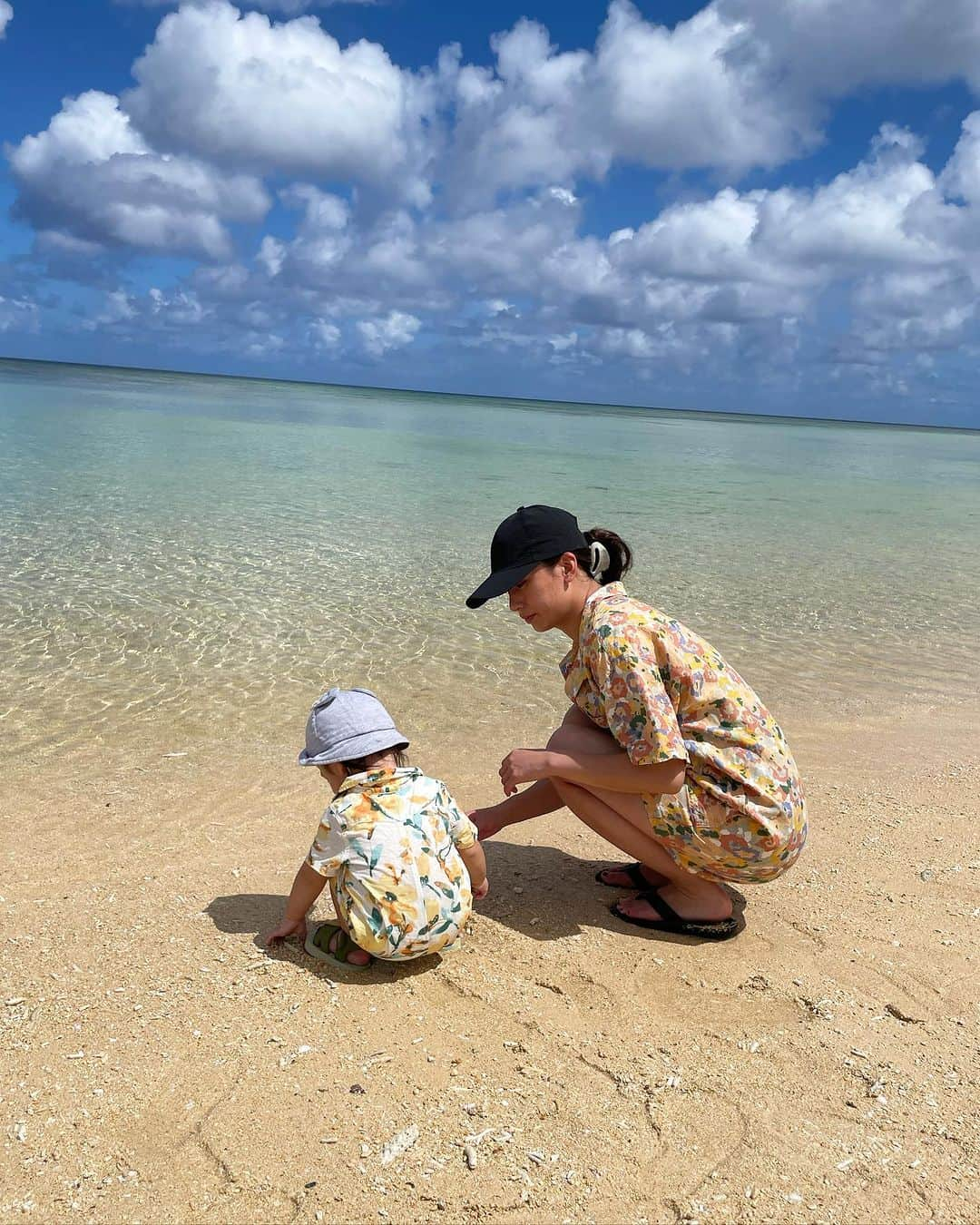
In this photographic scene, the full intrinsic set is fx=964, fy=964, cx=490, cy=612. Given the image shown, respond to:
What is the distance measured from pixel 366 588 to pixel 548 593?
22.6ft

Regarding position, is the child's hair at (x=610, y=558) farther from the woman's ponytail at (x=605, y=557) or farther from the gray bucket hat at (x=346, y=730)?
the gray bucket hat at (x=346, y=730)

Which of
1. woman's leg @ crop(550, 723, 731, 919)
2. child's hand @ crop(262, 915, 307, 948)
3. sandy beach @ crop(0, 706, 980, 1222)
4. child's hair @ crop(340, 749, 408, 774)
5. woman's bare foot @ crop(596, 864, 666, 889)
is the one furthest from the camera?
woman's bare foot @ crop(596, 864, 666, 889)

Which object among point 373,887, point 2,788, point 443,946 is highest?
point 373,887

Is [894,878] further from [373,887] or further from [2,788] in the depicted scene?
[2,788]

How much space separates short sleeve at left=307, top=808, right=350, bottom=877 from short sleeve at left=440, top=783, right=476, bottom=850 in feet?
Result: 1.18

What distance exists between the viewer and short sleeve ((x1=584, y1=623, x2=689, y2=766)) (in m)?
3.07

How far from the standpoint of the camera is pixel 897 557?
14328mm

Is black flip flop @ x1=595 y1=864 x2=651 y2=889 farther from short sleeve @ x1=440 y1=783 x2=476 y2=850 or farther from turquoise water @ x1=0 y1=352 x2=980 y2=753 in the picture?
turquoise water @ x1=0 y1=352 x2=980 y2=753

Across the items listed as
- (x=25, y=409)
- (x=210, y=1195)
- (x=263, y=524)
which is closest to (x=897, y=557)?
(x=263, y=524)

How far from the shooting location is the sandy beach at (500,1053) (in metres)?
2.29

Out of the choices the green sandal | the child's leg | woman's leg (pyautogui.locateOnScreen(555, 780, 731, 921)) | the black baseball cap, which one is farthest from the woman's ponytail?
the green sandal

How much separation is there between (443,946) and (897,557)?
42.1 feet

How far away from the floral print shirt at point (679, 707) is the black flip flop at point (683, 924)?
0.51 meters

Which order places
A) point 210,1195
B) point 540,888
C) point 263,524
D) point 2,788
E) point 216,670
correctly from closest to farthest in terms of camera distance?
point 210,1195 → point 540,888 → point 2,788 → point 216,670 → point 263,524
